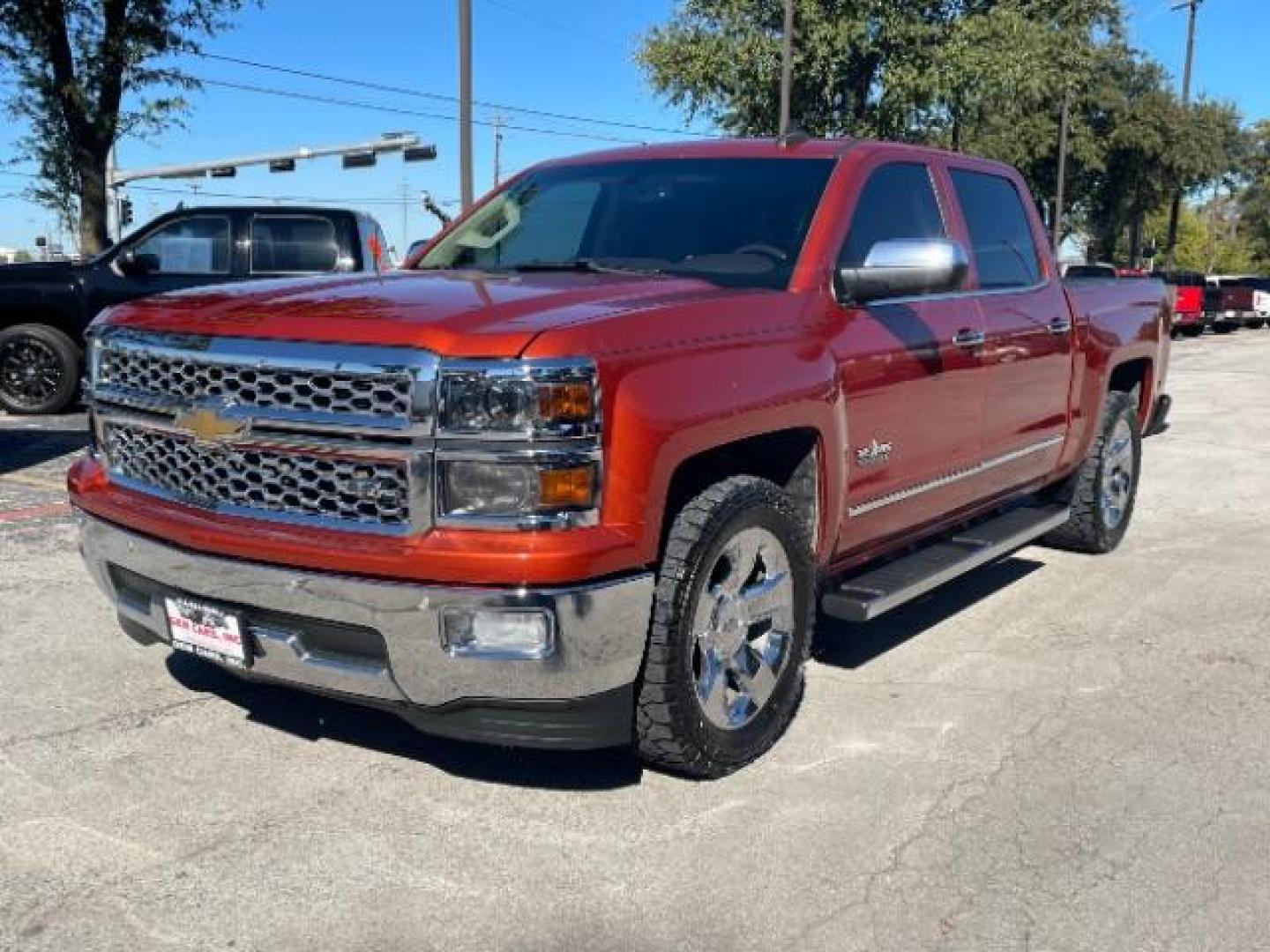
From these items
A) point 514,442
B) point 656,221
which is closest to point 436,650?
point 514,442

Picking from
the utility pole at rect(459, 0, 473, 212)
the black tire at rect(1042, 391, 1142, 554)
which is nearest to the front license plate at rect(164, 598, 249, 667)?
the black tire at rect(1042, 391, 1142, 554)

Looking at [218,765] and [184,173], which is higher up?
[184,173]

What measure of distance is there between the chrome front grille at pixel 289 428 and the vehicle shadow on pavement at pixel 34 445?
559 cm

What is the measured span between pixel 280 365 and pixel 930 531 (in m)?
2.76

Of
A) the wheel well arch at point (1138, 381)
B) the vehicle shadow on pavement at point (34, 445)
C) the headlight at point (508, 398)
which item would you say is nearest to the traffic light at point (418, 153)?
the vehicle shadow on pavement at point (34, 445)

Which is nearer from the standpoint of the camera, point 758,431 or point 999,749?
point 758,431

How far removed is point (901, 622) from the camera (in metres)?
5.40

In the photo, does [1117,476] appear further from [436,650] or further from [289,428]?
[289,428]

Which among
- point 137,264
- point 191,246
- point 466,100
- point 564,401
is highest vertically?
point 466,100

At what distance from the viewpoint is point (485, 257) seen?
4.81 m

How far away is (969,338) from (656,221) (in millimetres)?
1295

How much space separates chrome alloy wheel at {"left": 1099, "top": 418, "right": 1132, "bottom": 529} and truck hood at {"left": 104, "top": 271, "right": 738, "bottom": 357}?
351cm

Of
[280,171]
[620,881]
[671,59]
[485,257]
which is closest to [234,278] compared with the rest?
[485,257]

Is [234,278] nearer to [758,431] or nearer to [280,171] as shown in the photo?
[758,431]
